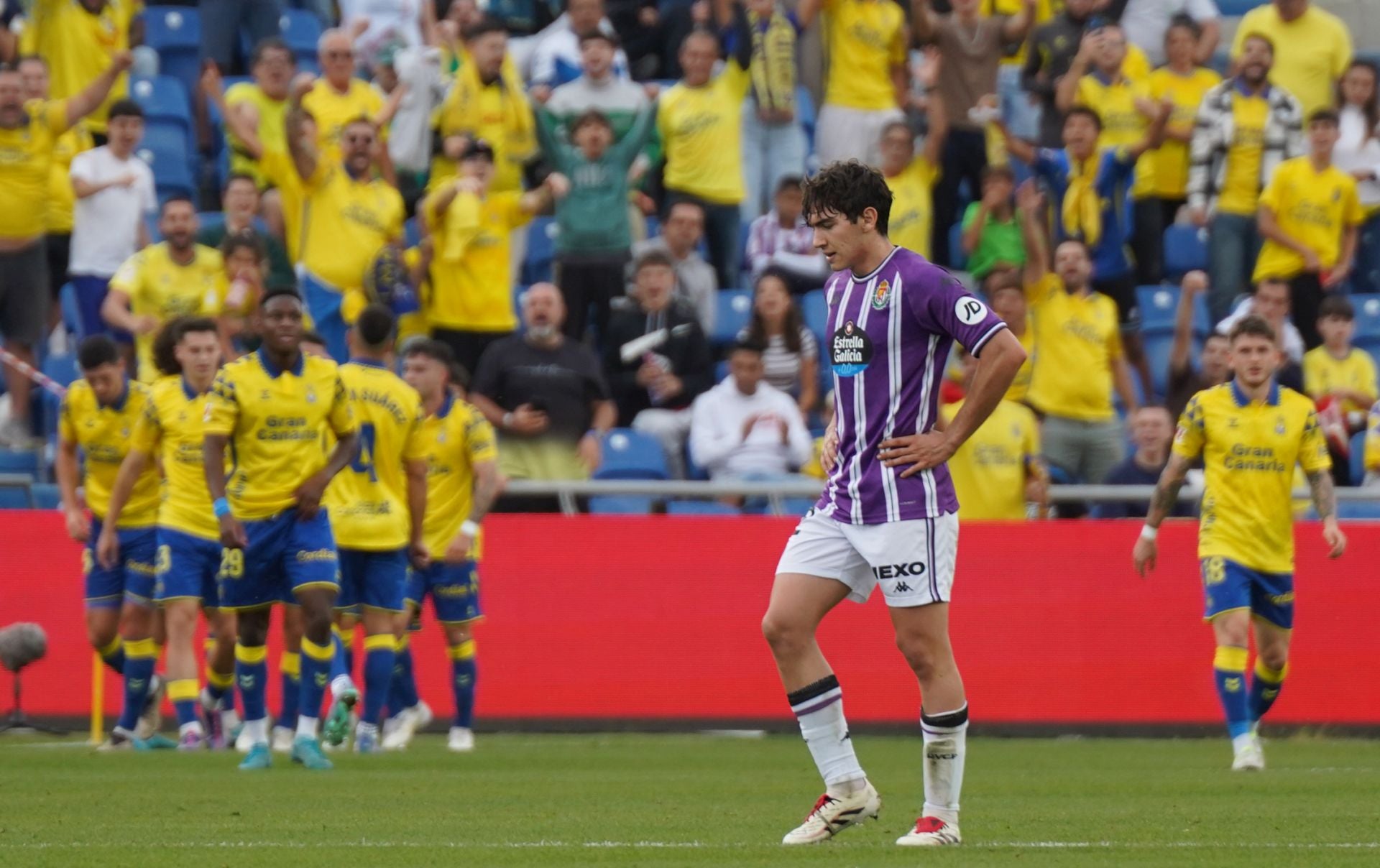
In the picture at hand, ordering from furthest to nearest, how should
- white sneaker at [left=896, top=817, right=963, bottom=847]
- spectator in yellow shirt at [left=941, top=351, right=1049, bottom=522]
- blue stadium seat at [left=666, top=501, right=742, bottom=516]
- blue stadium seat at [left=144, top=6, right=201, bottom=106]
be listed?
1. blue stadium seat at [left=144, top=6, right=201, bottom=106]
2. blue stadium seat at [left=666, top=501, right=742, bottom=516]
3. spectator in yellow shirt at [left=941, top=351, right=1049, bottom=522]
4. white sneaker at [left=896, top=817, right=963, bottom=847]

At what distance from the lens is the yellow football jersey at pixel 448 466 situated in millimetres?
14008

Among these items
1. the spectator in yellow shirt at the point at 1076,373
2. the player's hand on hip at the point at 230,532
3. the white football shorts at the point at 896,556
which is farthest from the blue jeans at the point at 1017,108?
the white football shorts at the point at 896,556

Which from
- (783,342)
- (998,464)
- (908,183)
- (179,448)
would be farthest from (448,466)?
(908,183)

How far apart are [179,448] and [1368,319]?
31.2ft

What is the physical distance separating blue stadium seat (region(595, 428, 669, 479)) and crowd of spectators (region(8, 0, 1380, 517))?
22 cm

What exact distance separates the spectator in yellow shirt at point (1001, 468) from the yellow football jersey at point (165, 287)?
5.17m

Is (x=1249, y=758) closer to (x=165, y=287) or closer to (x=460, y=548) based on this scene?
(x=460, y=548)

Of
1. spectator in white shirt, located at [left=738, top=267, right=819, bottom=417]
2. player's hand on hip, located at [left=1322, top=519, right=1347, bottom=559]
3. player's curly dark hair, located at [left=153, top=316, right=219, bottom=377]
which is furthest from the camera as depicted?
spectator in white shirt, located at [left=738, top=267, right=819, bottom=417]

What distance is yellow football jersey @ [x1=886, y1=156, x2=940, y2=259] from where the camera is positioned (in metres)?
17.1

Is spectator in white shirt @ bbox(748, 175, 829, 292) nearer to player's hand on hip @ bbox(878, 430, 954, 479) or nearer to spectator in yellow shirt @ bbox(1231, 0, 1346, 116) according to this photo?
spectator in yellow shirt @ bbox(1231, 0, 1346, 116)

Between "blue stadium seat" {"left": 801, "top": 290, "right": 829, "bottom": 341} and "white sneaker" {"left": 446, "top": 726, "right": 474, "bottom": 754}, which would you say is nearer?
"white sneaker" {"left": 446, "top": 726, "right": 474, "bottom": 754}

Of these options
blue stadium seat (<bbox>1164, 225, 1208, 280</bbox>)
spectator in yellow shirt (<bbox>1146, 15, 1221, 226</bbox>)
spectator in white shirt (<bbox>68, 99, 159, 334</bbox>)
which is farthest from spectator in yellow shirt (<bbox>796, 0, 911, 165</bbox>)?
spectator in white shirt (<bbox>68, 99, 159, 334</bbox>)

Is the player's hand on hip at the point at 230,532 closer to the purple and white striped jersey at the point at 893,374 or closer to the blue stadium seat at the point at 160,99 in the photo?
the purple and white striped jersey at the point at 893,374

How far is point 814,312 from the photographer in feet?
56.2
